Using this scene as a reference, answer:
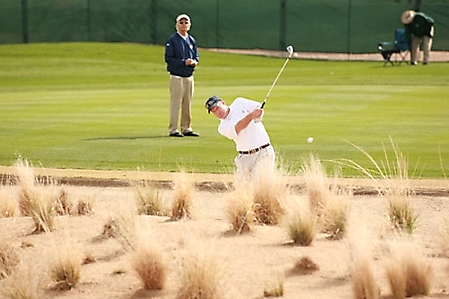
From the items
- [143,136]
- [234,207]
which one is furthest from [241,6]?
[234,207]

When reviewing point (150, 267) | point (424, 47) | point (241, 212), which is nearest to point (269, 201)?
point (241, 212)

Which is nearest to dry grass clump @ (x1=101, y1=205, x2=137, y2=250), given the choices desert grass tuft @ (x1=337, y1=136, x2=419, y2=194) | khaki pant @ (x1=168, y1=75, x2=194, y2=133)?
desert grass tuft @ (x1=337, y1=136, x2=419, y2=194)

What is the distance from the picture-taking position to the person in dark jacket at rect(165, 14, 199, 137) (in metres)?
20.5

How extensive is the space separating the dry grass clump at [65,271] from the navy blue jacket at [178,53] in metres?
11.5

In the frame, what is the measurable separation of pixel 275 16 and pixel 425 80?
594 inches

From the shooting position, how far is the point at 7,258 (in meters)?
9.78

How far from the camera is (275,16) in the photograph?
161 feet

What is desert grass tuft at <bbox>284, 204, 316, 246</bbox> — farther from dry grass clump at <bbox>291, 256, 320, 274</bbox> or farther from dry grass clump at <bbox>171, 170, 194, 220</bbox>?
dry grass clump at <bbox>171, 170, 194, 220</bbox>

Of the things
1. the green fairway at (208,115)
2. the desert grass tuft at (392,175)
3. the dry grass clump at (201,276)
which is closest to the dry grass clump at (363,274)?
the dry grass clump at (201,276)

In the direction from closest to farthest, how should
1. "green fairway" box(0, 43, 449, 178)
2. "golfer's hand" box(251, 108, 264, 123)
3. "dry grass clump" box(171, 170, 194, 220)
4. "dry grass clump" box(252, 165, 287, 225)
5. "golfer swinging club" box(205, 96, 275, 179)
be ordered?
1. "dry grass clump" box(252, 165, 287, 225)
2. "dry grass clump" box(171, 170, 194, 220)
3. "golfer's hand" box(251, 108, 264, 123)
4. "golfer swinging club" box(205, 96, 275, 179)
5. "green fairway" box(0, 43, 449, 178)

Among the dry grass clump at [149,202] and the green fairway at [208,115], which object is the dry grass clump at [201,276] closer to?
the dry grass clump at [149,202]

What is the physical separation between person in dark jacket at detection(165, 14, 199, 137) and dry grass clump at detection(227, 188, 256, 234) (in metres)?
9.62

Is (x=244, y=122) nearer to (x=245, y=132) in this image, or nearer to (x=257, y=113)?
(x=257, y=113)

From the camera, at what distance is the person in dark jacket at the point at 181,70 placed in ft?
67.3
